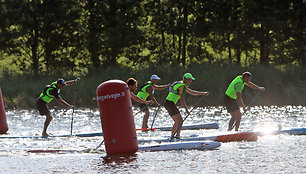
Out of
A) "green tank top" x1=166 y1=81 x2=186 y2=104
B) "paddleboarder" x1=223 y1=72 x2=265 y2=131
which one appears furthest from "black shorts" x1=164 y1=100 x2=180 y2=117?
"paddleboarder" x1=223 y1=72 x2=265 y2=131

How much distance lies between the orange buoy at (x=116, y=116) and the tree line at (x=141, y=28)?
2928 cm

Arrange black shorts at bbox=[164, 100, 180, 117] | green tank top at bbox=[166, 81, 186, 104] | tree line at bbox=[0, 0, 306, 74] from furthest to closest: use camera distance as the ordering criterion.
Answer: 1. tree line at bbox=[0, 0, 306, 74]
2. black shorts at bbox=[164, 100, 180, 117]
3. green tank top at bbox=[166, 81, 186, 104]

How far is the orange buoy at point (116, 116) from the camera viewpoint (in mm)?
13180

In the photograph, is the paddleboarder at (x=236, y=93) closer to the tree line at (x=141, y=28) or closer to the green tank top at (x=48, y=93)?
the green tank top at (x=48, y=93)

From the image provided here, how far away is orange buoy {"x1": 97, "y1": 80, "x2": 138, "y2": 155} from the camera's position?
43.2 ft

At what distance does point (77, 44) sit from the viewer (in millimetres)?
47969

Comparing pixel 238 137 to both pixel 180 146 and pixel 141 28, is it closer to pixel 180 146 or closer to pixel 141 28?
pixel 180 146

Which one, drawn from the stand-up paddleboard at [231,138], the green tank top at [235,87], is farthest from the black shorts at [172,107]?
the green tank top at [235,87]

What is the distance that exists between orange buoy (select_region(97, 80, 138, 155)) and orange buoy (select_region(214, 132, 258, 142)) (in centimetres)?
345

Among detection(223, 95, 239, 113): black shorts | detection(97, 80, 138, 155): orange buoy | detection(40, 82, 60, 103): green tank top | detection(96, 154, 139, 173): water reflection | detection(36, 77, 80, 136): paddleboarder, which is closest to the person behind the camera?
detection(96, 154, 139, 173): water reflection

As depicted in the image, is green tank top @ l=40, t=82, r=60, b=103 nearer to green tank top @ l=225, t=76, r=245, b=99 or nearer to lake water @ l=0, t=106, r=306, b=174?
lake water @ l=0, t=106, r=306, b=174

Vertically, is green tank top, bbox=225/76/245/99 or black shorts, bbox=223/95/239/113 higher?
green tank top, bbox=225/76/245/99

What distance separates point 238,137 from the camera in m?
16.3

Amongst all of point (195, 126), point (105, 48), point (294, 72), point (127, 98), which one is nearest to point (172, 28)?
point (105, 48)
